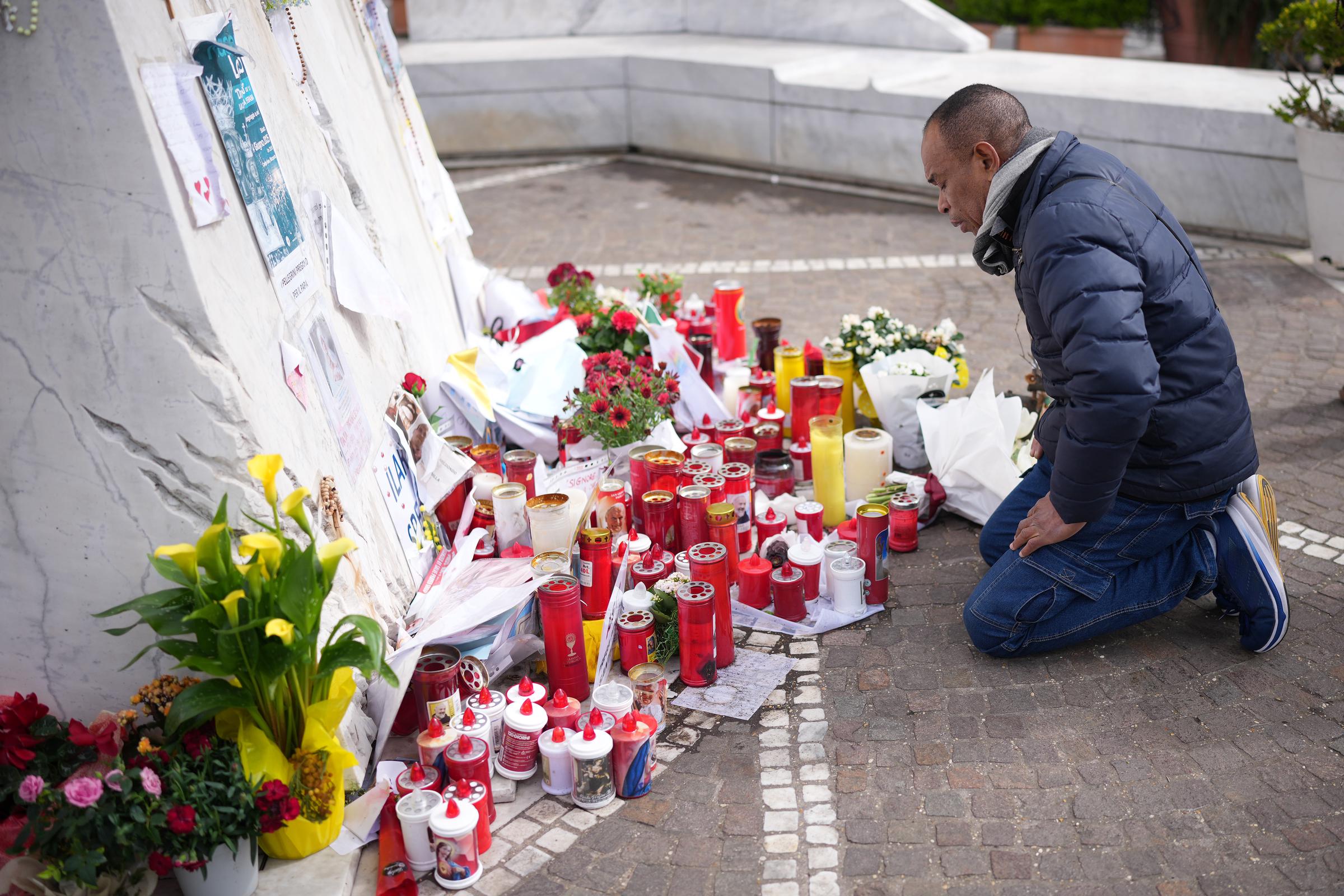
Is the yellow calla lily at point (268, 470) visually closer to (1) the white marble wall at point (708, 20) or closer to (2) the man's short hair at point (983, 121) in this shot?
(2) the man's short hair at point (983, 121)

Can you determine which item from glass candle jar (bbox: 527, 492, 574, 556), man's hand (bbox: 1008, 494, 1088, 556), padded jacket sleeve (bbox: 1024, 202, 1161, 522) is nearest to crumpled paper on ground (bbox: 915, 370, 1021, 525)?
man's hand (bbox: 1008, 494, 1088, 556)

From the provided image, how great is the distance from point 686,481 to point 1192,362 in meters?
1.66

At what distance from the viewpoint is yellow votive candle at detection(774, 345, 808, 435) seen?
4.84m

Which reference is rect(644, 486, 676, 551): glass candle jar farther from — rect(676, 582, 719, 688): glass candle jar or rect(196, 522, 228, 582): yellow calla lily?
rect(196, 522, 228, 582): yellow calla lily

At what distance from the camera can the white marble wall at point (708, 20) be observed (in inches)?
385

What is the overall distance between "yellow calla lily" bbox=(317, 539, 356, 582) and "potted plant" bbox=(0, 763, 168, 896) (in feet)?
1.78

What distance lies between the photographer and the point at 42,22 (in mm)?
2414

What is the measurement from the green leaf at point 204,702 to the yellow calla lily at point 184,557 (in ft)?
0.83

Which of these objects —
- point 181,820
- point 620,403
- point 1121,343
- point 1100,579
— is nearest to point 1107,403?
point 1121,343

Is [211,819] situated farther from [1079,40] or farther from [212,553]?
[1079,40]

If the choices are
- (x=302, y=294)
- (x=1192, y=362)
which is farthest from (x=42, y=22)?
(x=1192, y=362)

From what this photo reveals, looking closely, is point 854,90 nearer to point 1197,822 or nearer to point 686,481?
point 686,481

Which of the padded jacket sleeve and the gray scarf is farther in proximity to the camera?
the gray scarf

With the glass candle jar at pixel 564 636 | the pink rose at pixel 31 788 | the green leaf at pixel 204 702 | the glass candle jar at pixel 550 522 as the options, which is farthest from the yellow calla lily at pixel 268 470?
the glass candle jar at pixel 550 522
